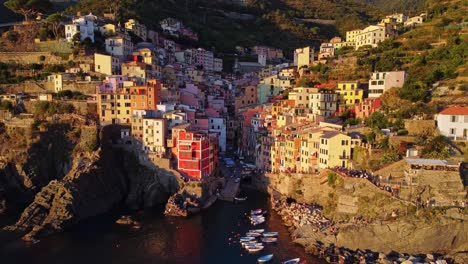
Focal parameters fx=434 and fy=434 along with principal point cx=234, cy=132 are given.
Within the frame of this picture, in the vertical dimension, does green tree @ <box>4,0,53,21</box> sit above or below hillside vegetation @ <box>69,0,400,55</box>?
below

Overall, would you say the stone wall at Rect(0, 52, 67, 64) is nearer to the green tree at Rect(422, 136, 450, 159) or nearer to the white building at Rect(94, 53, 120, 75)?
the white building at Rect(94, 53, 120, 75)

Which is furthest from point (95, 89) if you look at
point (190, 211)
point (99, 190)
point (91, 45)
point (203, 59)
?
point (203, 59)

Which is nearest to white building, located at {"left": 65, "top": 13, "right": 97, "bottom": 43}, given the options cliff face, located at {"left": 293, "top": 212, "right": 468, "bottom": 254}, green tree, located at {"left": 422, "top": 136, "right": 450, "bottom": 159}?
green tree, located at {"left": 422, "top": 136, "right": 450, "bottom": 159}

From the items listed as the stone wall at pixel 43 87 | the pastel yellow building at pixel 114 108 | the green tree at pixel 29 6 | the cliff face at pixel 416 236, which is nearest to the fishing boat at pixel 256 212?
the cliff face at pixel 416 236

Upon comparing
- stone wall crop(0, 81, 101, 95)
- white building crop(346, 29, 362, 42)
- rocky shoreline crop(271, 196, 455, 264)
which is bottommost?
rocky shoreline crop(271, 196, 455, 264)

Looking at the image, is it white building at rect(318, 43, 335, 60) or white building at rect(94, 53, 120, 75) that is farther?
white building at rect(318, 43, 335, 60)

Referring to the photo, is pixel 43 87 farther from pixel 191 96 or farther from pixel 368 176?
pixel 368 176

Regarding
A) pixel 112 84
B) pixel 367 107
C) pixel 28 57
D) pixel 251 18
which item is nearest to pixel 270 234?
pixel 367 107

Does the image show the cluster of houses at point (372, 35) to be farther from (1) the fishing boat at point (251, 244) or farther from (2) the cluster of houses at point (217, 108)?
(1) the fishing boat at point (251, 244)
